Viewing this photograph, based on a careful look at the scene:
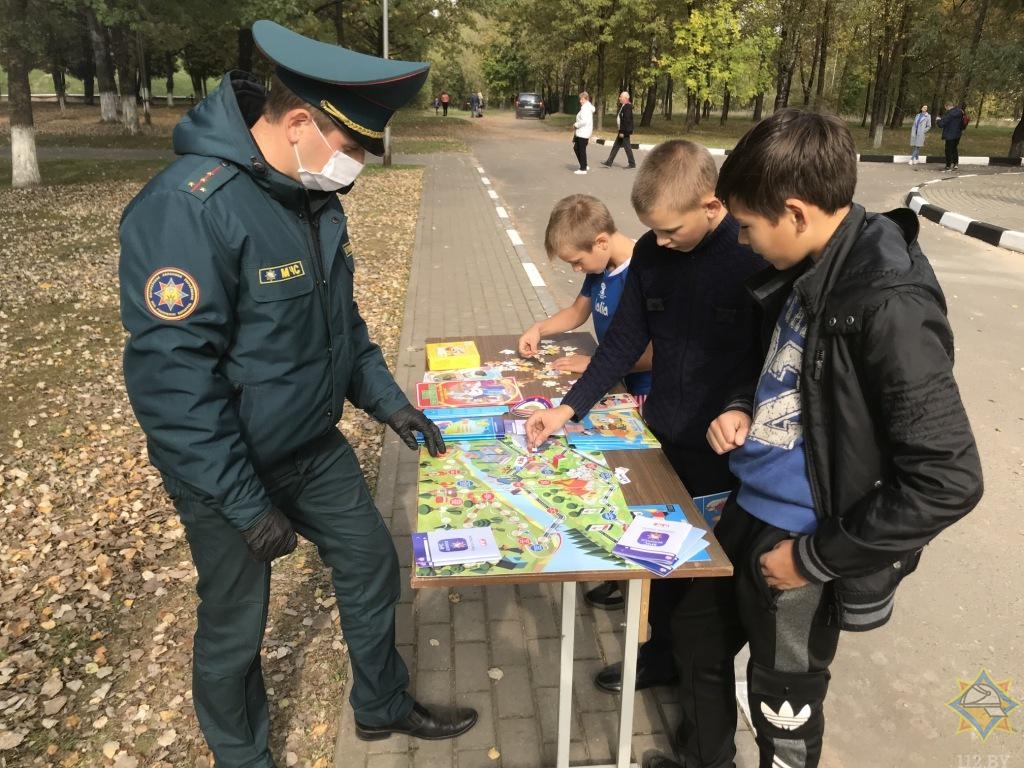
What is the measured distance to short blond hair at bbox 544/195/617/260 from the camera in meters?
2.91

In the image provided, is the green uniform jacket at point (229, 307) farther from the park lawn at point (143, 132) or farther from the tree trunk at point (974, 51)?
the tree trunk at point (974, 51)

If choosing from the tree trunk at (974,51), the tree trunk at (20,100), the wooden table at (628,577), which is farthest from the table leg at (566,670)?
the tree trunk at (974,51)

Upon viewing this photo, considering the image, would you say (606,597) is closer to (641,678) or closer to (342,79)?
(641,678)

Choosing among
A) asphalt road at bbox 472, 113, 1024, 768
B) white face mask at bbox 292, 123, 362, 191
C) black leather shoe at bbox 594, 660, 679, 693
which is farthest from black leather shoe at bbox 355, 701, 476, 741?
white face mask at bbox 292, 123, 362, 191

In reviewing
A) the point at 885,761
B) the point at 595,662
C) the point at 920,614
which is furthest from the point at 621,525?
the point at 920,614

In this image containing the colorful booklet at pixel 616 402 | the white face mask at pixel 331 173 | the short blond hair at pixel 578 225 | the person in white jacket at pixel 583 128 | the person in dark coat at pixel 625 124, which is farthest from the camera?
the person in dark coat at pixel 625 124

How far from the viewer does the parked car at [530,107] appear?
46.8 m

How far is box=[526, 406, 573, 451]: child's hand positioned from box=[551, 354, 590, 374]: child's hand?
0.66 m

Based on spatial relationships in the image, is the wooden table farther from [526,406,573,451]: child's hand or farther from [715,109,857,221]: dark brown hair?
[715,109,857,221]: dark brown hair

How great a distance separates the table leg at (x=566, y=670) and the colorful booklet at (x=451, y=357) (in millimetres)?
1205

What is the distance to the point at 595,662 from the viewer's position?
2.98 m

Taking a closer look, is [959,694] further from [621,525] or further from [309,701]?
[309,701]

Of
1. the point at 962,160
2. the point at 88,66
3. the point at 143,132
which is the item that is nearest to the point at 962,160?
the point at 962,160

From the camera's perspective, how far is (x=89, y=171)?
16781 millimetres
